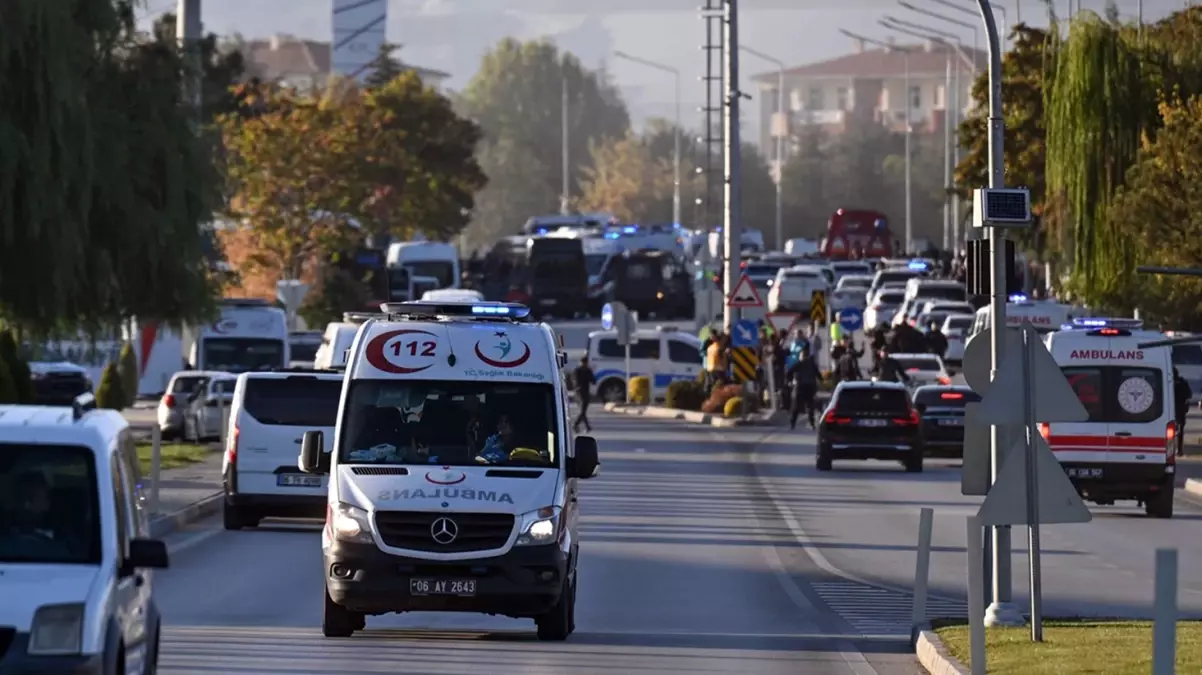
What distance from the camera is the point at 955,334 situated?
6612 centimetres

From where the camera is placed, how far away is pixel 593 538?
26.5 meters

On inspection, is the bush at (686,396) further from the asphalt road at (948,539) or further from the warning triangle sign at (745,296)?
the asphalt road at (948,539)

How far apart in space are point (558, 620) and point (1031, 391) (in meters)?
3.56

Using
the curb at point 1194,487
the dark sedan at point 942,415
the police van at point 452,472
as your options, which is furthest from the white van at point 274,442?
the dark sedan at point 942,415

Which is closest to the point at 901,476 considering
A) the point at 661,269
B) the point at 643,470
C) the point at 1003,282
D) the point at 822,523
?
the point at 643,470

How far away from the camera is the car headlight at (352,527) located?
1617 cm

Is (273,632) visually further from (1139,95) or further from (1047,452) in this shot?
(1139,95)

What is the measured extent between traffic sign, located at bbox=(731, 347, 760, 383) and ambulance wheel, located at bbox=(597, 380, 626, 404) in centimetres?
922

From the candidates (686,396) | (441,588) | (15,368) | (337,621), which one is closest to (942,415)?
(686,396)

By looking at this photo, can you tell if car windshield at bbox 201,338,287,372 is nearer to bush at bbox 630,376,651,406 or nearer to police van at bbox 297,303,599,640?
bush at bbox 630,376,651,406

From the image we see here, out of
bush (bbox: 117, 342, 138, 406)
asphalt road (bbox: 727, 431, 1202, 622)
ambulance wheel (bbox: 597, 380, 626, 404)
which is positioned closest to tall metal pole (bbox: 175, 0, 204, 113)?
asphalt road (bbox: 727, 431, 1202, 622)

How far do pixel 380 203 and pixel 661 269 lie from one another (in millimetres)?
11258

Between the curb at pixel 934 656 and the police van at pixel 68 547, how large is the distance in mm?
5532

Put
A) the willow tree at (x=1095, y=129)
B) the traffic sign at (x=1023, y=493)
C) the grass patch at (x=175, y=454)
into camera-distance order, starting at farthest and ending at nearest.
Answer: the willow tree at (x=1095, y=129)
the grass patch at (x=175, y=454)
the traffic sign at (x=1023, y=493)
